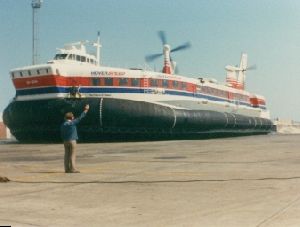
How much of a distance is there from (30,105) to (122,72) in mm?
6110

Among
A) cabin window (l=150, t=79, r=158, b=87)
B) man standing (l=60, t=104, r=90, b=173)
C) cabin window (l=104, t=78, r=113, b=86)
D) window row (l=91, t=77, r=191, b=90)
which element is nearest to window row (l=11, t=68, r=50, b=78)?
window row (l=91, t=77, r=191, b=90)

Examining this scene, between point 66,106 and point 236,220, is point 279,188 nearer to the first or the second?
point 236,220

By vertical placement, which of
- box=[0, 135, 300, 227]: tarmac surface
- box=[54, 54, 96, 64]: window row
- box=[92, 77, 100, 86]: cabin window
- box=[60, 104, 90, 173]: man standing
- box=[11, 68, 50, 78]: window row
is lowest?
box=[0, 135, 300, 227]: tarmac surface

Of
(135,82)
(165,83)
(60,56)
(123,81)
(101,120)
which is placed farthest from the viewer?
(165,83)

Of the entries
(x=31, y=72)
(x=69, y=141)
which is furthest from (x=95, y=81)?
(x=69, y=141)

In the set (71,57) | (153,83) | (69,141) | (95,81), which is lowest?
(69,141)

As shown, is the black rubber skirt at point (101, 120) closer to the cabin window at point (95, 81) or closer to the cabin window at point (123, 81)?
the cabin window at point (95, 81)

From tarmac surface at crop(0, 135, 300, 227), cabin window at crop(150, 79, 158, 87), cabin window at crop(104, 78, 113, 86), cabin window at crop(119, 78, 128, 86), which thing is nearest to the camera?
tarmac surface at crop(0, 135, 300, 227)

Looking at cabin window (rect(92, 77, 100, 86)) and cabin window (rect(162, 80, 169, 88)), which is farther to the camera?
cabin window (rect(162, 80, 169, 88))

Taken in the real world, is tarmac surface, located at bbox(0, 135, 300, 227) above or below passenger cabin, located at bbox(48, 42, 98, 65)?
below

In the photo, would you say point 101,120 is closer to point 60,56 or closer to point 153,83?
point 153,83

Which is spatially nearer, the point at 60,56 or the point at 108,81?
the point at 108,81

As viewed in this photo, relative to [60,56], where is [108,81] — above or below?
below

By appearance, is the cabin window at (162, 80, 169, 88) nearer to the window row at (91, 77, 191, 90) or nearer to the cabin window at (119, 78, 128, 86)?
the window row at (91, 77, 191, 90)
